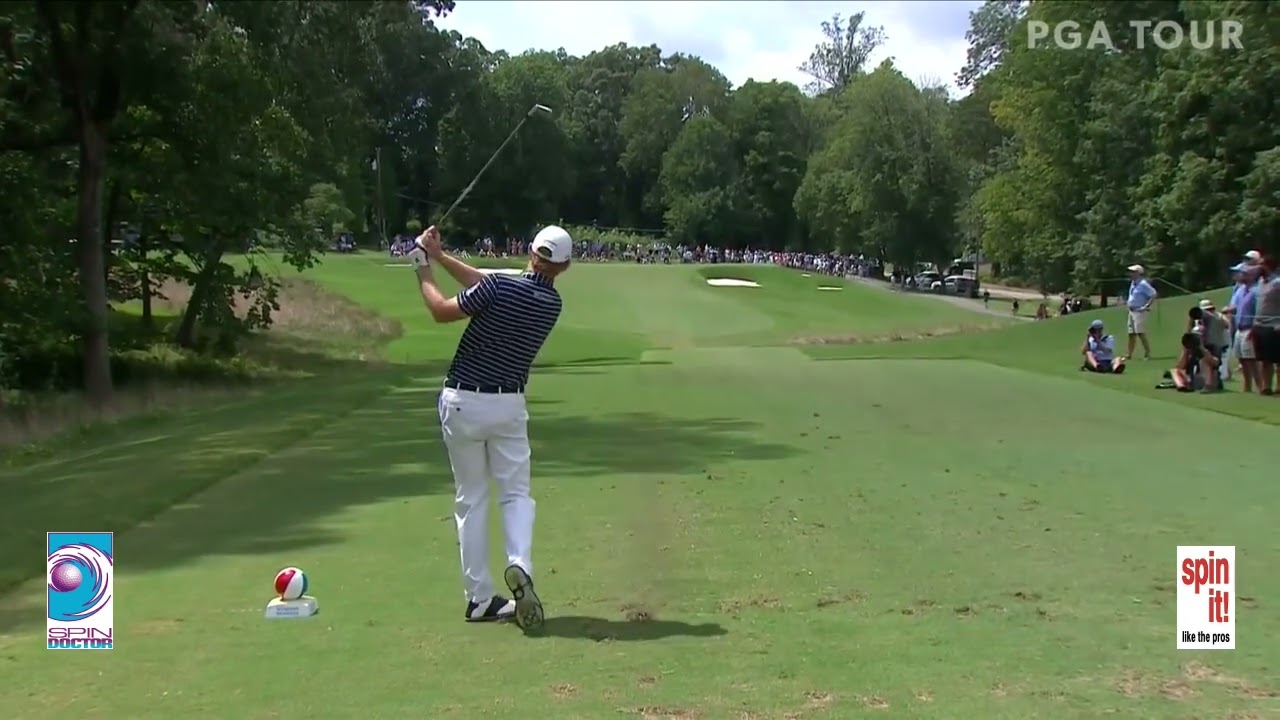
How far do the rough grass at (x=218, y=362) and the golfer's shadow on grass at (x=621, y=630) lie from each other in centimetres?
1651

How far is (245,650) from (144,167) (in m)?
27.7

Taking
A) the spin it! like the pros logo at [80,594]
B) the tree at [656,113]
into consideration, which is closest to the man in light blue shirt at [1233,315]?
the spin it! like the pros logo at [80,594]

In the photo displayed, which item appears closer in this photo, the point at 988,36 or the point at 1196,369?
the point at 1196,369

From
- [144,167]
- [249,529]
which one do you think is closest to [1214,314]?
[249,529]

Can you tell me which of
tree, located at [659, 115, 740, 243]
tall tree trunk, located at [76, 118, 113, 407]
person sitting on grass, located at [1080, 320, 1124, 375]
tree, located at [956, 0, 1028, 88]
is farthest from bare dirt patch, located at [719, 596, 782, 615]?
tree, located at [659, 115, 740, 243]

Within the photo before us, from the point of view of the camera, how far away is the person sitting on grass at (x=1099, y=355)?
25984 mm

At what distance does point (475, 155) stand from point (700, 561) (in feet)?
152

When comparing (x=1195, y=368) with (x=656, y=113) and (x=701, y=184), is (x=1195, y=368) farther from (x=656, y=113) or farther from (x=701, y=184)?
(x=656, y=113)

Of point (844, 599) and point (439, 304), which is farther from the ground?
point (439, 304)

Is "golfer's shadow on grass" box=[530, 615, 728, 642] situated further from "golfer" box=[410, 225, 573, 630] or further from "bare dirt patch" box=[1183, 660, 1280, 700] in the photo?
"bare dirt patch" box=[1183, 660, 1280, 700]

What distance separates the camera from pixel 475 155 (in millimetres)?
53344

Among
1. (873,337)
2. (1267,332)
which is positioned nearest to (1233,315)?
(1267,332)

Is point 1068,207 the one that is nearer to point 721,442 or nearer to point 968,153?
point 968,153

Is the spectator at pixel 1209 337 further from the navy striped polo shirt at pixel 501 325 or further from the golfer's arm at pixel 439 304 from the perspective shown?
the golfer's arm at pixel 439 304
